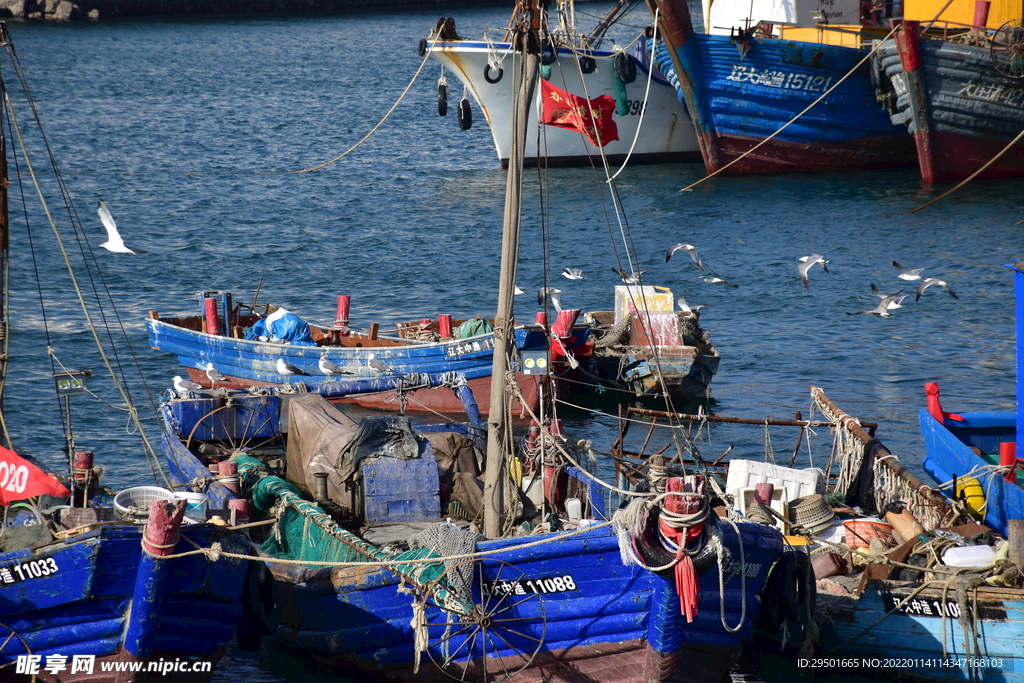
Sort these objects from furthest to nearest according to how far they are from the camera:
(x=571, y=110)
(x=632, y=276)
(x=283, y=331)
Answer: (x=571, y=110) < (x=632, y=276) < (x=283, y=331)

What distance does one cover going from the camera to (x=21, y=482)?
10.6 metres

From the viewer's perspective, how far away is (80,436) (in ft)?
66.3

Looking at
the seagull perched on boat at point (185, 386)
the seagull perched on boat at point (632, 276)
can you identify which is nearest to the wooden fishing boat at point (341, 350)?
the seagull perched on boat at point (632, 276)

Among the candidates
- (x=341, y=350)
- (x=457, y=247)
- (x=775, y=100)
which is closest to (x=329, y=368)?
(x=341, y=350)

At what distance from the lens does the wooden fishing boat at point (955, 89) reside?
37000 millimetres

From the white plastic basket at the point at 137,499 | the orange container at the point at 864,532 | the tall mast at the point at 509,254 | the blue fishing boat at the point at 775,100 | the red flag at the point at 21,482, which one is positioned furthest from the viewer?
the blue fishing boat at the point at 775,100

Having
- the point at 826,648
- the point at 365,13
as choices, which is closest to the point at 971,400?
the point at 826,648

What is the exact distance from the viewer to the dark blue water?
76.0ft

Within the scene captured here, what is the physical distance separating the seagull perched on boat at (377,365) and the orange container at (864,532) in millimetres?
9689

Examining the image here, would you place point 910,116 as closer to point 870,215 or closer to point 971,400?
point 870,215

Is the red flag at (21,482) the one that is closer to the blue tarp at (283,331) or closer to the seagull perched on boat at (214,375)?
the seagull perched on boat at (214,375)

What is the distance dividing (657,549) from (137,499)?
5183 millimetres

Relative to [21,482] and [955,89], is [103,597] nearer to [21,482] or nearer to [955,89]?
[21,482]

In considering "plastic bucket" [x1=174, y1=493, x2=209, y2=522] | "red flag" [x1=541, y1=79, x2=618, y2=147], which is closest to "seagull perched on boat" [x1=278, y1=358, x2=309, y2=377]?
"plastic bucket" [x1=174, y1=493, x2=209, y2=522]
